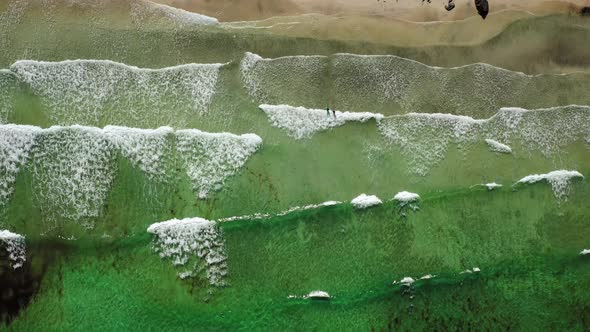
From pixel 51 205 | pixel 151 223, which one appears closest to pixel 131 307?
pixel 151 223

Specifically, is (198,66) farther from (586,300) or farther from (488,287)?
(586,300)

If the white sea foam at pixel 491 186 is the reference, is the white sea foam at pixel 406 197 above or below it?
above

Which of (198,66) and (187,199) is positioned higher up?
(198,66)

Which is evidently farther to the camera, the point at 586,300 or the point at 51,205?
the point at 586,300

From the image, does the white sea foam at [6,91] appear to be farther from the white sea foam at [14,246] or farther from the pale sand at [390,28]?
the pale sand at [390,28]

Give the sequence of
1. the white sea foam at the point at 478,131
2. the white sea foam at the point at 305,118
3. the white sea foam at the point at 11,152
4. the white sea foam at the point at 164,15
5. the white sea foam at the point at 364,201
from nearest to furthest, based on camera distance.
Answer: the white sea foam at the point at 11,152 < the white sea foam at the point at 364,201 < the white sea foam at the point at 305,118 < the white sea foam at the point at 478,131 < the white sea foam at the point at 164,15

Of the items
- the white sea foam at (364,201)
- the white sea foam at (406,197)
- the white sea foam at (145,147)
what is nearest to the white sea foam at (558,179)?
the white sea foam at (406,197)

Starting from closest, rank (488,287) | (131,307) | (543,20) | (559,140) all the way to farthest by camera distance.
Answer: (131,307), (488,287), (559,140), (543,20)
